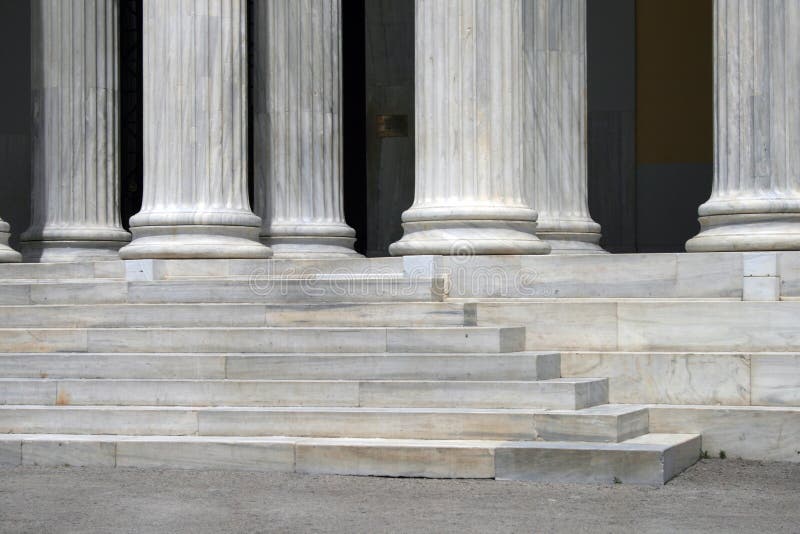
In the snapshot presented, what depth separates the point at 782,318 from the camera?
22.5 meters

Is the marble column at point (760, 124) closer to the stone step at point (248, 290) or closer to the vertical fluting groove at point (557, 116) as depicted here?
the vertical fluting groove at point (557, 116)

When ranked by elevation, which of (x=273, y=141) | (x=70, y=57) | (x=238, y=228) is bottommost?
(x=238, y=228)

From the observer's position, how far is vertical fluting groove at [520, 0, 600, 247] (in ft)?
95.0

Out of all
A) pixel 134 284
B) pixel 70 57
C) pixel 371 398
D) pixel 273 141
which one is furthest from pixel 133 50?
pixel 371 398

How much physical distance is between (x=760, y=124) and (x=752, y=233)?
79.9 inches

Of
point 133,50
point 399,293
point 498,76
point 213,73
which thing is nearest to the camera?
point 399,293

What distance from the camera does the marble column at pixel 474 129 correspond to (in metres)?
25.7

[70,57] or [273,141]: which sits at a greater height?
[70,57]

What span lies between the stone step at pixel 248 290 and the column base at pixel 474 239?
96 centimetres

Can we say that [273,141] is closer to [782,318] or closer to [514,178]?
[514,178]

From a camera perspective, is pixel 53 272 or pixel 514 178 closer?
pixel 514 178

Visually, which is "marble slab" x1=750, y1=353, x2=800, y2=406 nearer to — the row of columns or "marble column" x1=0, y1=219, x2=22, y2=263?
the row of columns

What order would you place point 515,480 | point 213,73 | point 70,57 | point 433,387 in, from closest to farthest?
1. point 515,480
2. point 433,387
3. point 213,73
4. point 70,57

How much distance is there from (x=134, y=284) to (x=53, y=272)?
469cm
